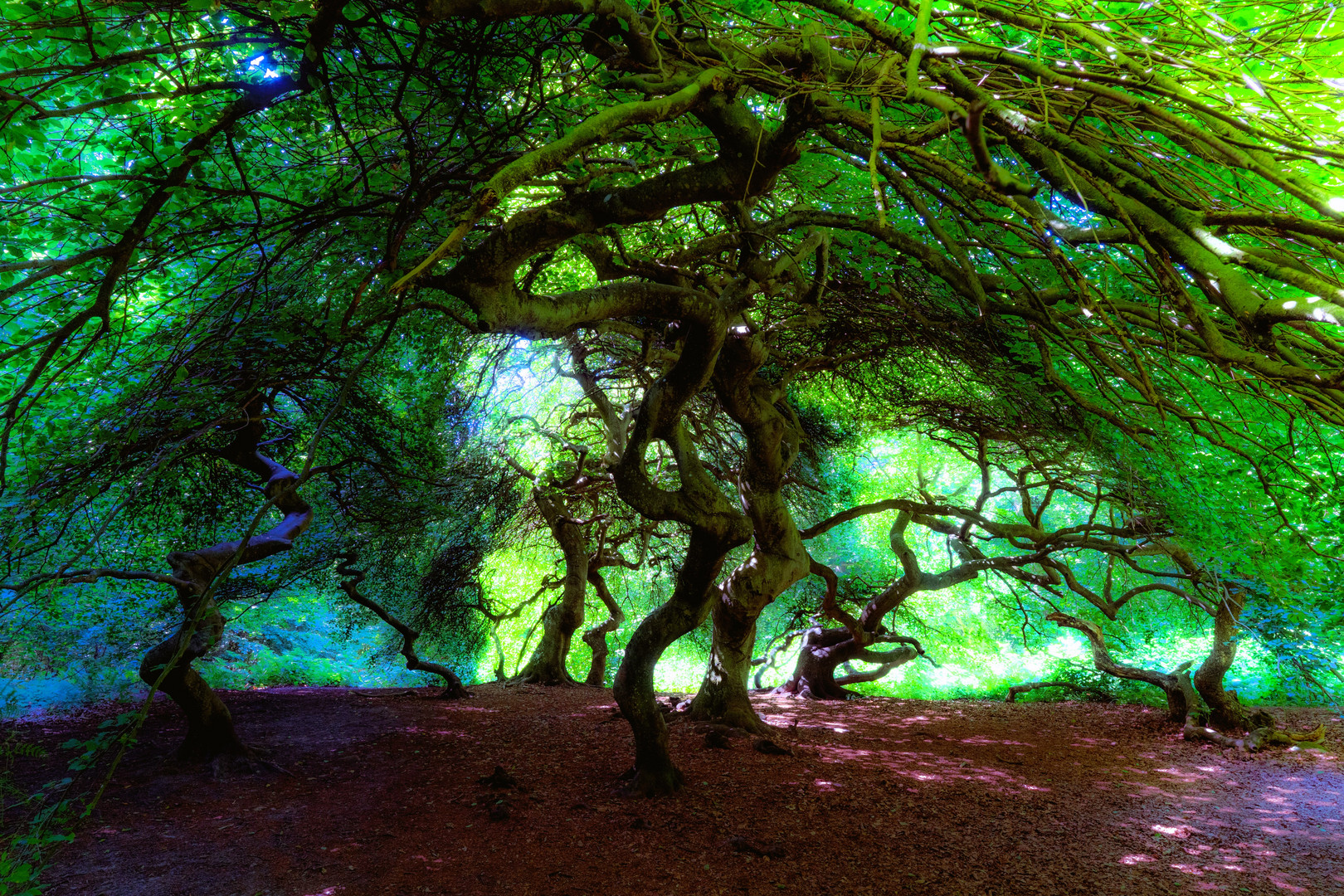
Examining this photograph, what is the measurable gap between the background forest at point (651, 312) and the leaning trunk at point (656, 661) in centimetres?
4

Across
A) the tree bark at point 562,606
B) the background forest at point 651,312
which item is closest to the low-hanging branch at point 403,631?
the background forest at point 651,312

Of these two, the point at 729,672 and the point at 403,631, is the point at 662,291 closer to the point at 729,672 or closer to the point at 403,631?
the point at 729,672

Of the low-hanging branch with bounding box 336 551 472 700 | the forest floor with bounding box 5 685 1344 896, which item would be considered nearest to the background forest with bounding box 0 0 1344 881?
the low-hanging branch with bounding box 336 551 472 700

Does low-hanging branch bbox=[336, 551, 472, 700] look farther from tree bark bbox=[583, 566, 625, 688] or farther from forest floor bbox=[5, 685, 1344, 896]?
tree bark bbox=[583, 566, 625, 688]

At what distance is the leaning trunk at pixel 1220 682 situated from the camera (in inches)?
332

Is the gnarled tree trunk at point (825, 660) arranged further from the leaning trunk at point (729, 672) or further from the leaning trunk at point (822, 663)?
the leaning trunk at point (729, 672)

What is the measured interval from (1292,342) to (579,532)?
380 inches

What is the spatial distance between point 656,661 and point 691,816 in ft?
3.59

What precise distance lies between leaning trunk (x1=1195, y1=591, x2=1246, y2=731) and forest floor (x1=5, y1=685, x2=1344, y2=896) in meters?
0.72

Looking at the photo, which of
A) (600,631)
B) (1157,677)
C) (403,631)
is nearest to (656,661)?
(403,631)

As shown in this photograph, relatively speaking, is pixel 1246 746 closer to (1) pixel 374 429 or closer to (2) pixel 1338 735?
(2) pixel 1338 735

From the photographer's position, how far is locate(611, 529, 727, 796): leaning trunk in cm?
539

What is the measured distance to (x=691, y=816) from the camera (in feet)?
16.5

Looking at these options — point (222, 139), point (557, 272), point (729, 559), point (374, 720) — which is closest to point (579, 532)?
point (729, 559)
